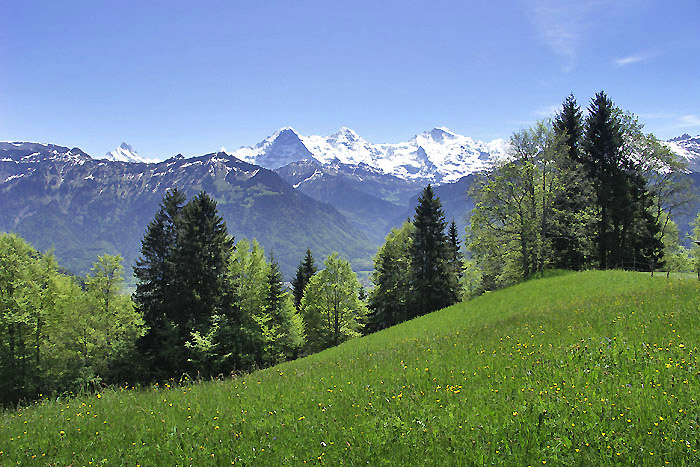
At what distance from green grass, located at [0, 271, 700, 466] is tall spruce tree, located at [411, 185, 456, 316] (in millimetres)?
34702

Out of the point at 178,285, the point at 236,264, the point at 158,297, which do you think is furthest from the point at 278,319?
the point at 158,297

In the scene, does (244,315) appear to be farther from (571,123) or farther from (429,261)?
(571,123)

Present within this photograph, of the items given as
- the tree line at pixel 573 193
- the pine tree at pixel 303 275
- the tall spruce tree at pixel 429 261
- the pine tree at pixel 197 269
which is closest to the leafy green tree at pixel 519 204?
the tree line at pixel 573 193

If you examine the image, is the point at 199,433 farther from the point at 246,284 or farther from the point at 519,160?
the point at 519,160

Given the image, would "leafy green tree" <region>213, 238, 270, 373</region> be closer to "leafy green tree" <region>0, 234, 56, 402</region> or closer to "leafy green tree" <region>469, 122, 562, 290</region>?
"leafy green tree" <region>0, 234, 56, 402</region>

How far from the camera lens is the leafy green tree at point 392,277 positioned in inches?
1972

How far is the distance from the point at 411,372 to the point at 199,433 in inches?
210

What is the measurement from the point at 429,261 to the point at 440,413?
41.3 m

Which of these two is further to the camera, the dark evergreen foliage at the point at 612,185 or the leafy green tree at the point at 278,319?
the leafy green tree at the point at 278,319

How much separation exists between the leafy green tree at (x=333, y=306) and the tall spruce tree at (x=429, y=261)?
7.56m

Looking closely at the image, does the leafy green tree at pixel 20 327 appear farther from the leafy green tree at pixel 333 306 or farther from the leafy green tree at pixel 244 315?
the leafy green tree at pixel 333 306

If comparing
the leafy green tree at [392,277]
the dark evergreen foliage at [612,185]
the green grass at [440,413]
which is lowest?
the green grass at [440,413]

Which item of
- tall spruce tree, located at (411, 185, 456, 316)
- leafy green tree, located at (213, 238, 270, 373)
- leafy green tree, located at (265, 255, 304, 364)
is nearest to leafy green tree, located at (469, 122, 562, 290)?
tall spruce tree, located at (411, 185, 456, 316)

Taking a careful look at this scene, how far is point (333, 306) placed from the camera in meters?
48.0
